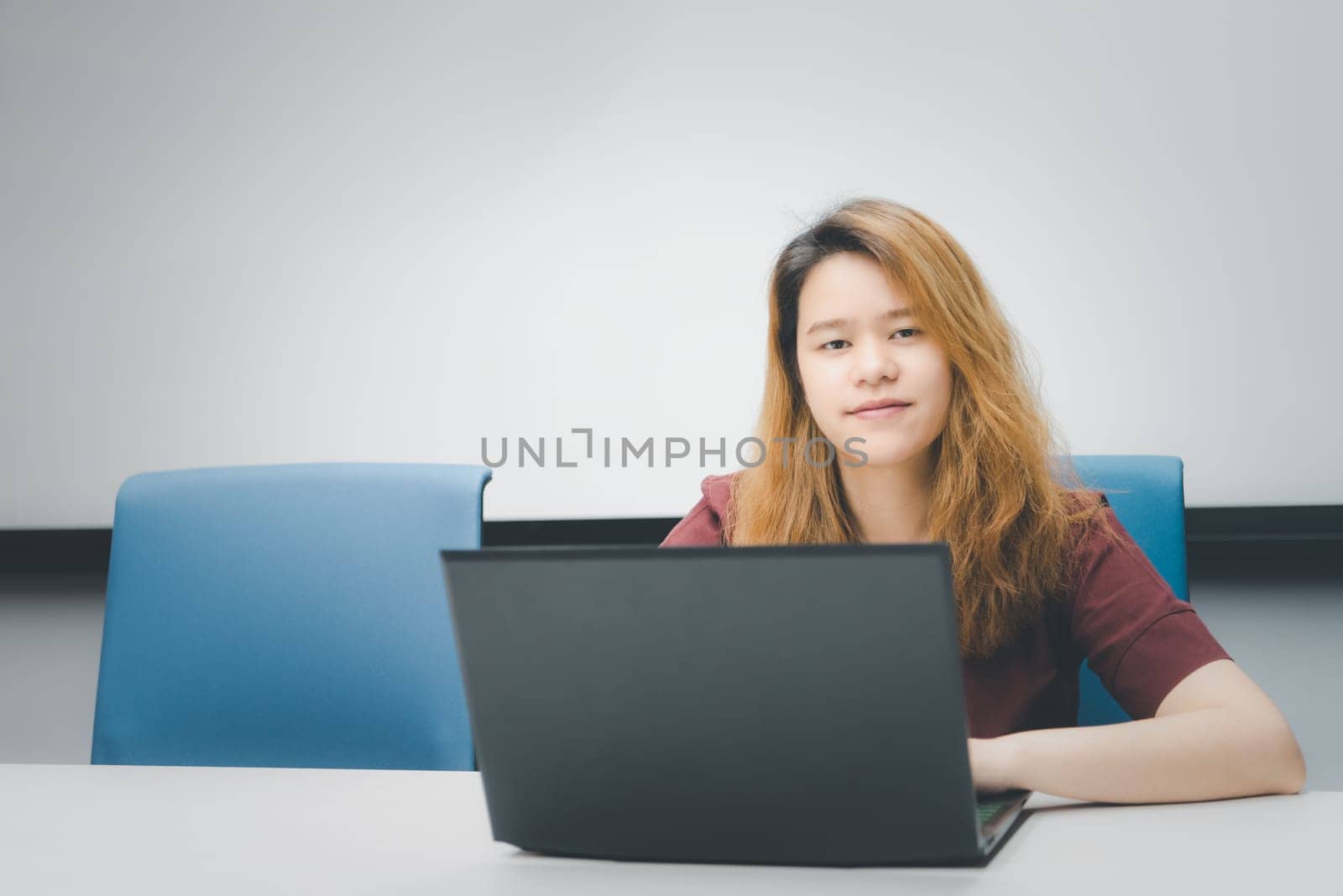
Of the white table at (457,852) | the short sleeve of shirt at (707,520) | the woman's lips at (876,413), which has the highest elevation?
the woman's lips at (876,413)

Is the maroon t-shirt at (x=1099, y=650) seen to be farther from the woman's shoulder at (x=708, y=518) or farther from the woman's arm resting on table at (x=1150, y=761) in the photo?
the woman's shoulder at (x=708, y=518)

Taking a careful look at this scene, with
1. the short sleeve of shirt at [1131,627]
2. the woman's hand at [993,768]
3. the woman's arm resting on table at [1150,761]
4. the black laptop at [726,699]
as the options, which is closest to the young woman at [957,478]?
the short sleeve of shirt at [1131,627]

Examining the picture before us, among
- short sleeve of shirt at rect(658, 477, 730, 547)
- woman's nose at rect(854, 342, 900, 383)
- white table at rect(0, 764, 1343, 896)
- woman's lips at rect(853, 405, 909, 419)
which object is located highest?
woman's nose at rect(854, 342, 900, 383)

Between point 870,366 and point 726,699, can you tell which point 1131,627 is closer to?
point 870,366

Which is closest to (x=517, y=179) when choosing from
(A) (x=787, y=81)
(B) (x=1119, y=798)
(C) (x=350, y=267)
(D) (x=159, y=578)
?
(C) (x=350, y=267)

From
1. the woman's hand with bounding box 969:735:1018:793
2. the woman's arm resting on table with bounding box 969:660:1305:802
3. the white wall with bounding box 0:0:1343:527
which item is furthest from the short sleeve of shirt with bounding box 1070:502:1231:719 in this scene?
the white wall with bounding box 0:0:1343:527

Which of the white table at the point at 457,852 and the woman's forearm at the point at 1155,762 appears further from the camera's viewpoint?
the woman's forearm at the point at 1155,762

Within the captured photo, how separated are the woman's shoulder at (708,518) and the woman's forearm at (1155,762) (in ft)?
1.92

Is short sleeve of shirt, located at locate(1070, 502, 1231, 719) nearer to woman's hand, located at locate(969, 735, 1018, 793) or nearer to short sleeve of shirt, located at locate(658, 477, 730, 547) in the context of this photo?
woman's hand, located at locate(969, 735, 1018, 793)

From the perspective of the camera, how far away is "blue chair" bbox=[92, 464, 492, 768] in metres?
1.19

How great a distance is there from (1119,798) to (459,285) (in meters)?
1.54

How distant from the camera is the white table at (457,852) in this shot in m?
0.63

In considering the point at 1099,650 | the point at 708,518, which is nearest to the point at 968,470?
the point at 1099,650

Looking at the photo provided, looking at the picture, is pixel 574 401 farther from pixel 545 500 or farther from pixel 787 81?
pixel 787 81
